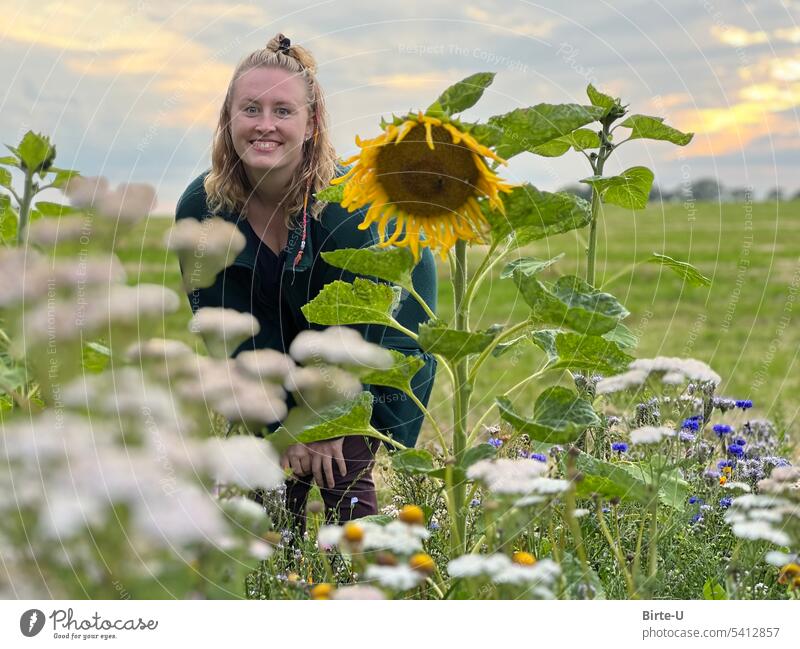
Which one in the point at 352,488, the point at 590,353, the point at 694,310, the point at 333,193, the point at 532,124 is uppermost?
the point at 532,124

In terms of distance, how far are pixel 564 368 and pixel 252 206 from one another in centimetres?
137

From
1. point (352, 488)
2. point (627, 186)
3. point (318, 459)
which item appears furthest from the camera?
point (352, 488)

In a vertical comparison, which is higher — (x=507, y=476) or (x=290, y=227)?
(x=290, y=227)

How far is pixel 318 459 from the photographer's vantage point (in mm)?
2662

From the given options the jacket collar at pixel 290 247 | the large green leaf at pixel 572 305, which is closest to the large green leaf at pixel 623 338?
the large green leaf at pixel 572 305

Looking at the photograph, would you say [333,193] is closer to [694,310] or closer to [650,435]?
[650,435]

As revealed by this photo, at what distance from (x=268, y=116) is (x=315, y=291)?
1.98 ft

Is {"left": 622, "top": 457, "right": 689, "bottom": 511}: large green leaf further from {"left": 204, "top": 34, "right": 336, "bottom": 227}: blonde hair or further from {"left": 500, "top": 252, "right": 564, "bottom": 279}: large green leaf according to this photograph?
{"left": 204, "top": 34, "right": 336, "bottom": 227}: blonde hair

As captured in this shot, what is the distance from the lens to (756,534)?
68.2 inches

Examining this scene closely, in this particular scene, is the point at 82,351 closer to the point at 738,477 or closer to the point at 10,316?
the point at 10,316

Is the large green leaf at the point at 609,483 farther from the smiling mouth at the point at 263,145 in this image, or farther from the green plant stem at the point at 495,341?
the smiling mouth at the point at 263,145

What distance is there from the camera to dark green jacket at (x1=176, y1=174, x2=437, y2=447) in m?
2.78

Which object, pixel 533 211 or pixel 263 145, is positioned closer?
pixel 533 211

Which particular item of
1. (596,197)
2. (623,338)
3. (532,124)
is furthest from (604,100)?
(623,338)
